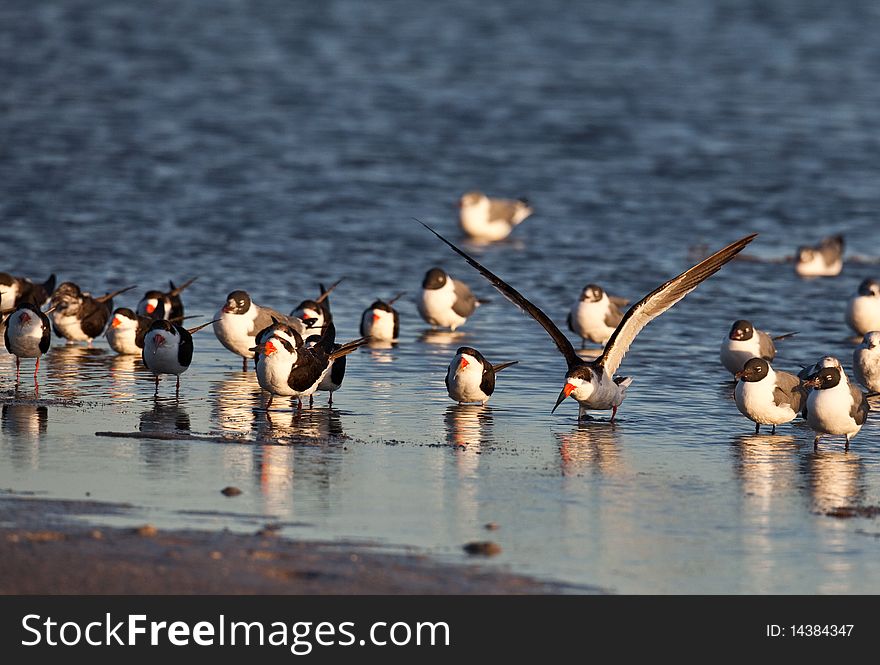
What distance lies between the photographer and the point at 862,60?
42031 millimetres

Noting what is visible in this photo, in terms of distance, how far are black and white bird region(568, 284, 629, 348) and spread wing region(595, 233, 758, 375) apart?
270 centimetres

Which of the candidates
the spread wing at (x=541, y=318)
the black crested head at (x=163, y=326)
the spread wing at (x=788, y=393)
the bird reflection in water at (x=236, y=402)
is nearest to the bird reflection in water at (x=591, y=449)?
the spread wing at (x=541, y=318)

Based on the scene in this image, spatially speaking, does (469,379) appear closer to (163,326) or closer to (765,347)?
(163,326)

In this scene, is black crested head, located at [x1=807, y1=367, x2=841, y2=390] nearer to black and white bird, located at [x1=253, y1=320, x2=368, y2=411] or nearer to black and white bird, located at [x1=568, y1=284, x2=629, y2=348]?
black and white bird, located at [x1=253, y1=320, x2=368, y2=411]

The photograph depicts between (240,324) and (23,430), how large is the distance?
137 inches

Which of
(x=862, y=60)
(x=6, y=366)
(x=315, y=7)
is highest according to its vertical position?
(x=315, y=7)

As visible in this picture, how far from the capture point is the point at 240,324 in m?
14.6

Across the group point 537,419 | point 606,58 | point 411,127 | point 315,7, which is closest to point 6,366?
point 537,419

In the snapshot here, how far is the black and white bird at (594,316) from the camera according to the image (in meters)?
16.1

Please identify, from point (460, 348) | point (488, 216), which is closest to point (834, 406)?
point (460, 348)

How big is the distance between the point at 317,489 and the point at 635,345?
6449mm

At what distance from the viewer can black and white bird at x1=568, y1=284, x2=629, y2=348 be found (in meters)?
16.1
